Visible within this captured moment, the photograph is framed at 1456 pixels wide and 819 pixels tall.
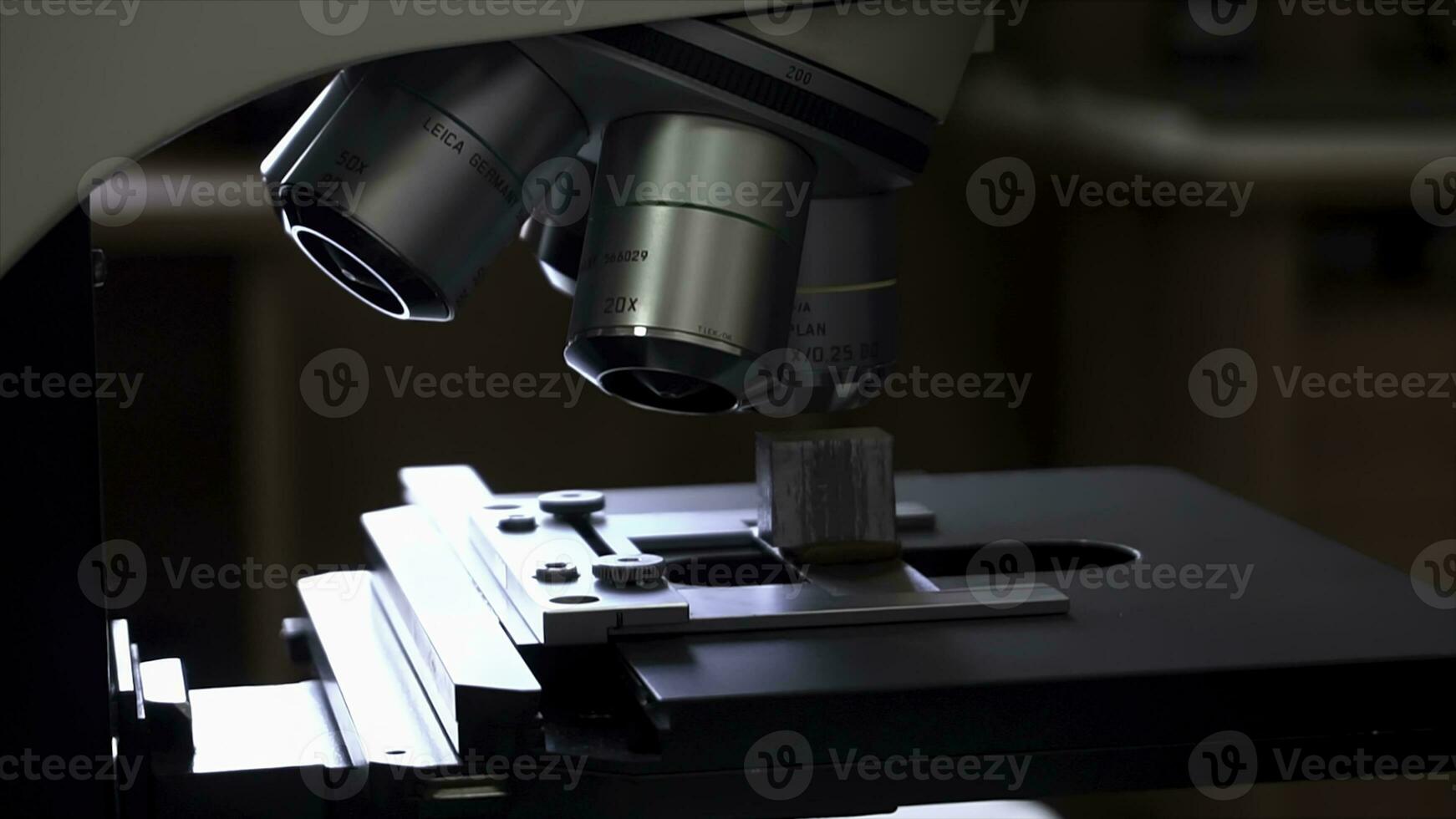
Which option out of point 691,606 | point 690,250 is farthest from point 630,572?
point 690,250

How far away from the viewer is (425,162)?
27.1 inches

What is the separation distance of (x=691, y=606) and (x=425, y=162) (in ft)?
0.79

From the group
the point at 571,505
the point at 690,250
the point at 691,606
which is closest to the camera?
the point at 690,250

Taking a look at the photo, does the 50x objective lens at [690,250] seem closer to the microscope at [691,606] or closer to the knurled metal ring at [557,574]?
the microscope at [691,606]

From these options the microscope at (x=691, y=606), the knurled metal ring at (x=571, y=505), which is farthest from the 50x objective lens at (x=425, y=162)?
the knurled metal ring at (x=571, y=505)

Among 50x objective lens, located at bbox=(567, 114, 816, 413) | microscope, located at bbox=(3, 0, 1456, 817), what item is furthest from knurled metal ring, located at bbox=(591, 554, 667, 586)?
50x objective lens, located at bbox=(567, 114, 816, 413)

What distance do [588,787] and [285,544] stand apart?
1.32m

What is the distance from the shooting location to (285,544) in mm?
1899

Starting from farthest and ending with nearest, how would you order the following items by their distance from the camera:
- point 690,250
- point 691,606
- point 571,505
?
point 571,505
point 691,606
point 690,250

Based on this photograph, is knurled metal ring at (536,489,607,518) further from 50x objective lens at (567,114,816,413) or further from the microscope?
50x objective lens at (567,114,816,413)

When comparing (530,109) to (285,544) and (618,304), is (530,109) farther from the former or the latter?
(285,544)

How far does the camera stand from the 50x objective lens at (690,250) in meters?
0.68

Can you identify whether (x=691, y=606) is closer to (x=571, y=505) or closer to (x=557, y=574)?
(x=557, y=574)

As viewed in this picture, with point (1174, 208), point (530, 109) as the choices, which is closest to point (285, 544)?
point (1174, 208)
